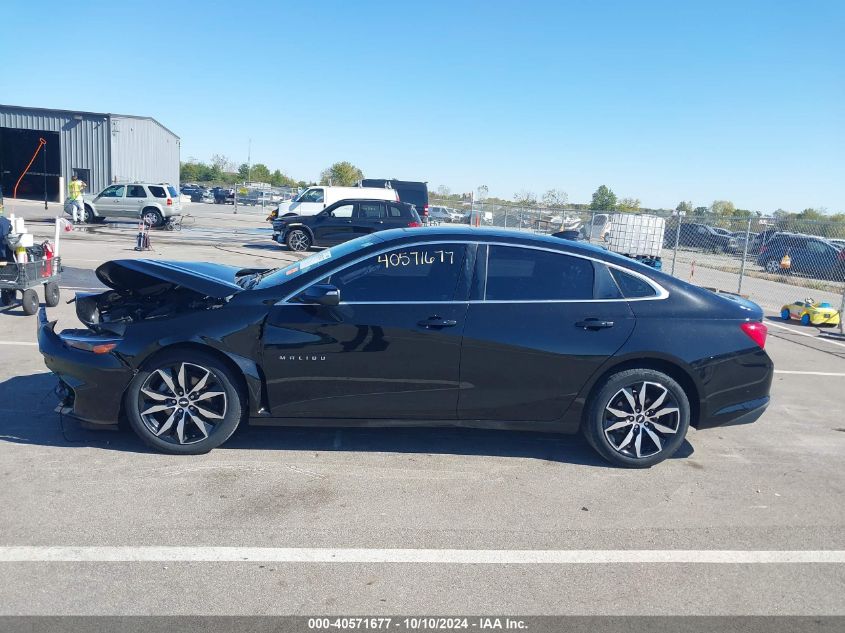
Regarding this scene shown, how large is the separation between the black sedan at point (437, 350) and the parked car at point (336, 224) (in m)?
15.4

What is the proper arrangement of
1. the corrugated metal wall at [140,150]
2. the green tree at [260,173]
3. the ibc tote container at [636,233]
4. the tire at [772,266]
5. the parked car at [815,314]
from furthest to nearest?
the green tree at [260,173] → the corrugated metal wall at [140,150] → the tire at [772,266] → the ibc tote container at [636,233] → the parked car at [815,314]

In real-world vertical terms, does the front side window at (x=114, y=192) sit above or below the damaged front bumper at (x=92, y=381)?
above

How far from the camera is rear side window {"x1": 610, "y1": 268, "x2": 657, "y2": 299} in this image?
502 centimetres

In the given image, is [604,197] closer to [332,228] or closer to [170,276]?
[332,228]

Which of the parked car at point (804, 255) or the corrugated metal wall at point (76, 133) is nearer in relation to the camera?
the parked car at point (804, 255)

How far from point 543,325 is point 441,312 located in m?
0.72

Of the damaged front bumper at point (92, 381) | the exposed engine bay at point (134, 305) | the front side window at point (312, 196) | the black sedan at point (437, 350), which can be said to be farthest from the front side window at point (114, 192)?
the damaged front bumper at point (92, 381)

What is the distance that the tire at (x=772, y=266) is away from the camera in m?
24.4

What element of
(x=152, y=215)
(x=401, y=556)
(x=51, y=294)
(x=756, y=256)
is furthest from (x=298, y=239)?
(x=756, y=256)

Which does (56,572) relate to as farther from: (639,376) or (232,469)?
(639,376)

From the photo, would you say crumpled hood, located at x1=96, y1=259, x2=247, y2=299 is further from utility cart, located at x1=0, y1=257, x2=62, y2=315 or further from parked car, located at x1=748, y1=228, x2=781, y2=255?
parked car, located at x1=748, y1=228, x2=781, y2=255

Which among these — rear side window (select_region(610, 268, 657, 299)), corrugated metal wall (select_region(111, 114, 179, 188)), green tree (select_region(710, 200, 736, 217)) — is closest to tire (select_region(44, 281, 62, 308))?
rear side window (select_region(610, 268, 657, 299))

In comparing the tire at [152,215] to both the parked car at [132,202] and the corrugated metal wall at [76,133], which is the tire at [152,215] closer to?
the parked car at [132,202]

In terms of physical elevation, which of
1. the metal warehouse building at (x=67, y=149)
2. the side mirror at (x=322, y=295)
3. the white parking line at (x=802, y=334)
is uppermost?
the metal warehouse building at (x=67, y=149)
